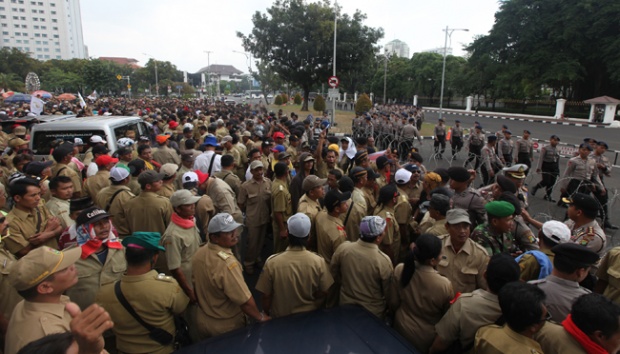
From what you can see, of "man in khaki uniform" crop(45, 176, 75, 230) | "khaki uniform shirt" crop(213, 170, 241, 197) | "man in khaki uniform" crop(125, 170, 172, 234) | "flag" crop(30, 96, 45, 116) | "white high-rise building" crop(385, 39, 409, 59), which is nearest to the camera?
"man in khaki uniform" crop(45, 176, 75, 230)

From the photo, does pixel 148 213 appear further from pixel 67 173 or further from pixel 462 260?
pixel 462 260

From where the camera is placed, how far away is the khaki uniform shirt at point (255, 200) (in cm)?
536

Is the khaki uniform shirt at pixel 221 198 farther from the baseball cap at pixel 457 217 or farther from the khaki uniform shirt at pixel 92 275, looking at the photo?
the baseball cap at pixel 457 217

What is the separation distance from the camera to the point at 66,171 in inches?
207

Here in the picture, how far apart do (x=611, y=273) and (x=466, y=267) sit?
1.08 meters

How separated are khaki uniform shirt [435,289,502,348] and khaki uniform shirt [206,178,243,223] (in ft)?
9.96

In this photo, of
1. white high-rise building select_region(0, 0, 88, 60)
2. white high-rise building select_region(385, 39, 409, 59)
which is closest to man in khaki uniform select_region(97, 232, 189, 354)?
white high-rise building select_region(0, 0, 88, 60)

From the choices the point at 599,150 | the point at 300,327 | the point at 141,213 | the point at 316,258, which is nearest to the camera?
the point at 300,327

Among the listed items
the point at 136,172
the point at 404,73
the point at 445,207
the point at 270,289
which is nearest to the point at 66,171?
the point at 136,172

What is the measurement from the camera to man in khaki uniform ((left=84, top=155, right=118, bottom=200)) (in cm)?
512

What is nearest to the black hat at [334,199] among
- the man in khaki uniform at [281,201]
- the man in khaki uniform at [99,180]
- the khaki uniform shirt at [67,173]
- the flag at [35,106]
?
the man in khaki uniform at [281,201]

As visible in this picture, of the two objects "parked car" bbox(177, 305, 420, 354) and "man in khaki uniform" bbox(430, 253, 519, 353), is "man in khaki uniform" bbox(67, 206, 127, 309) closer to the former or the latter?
"parked car" bbox(177, 305, 420, 354)

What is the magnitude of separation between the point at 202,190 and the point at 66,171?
1.92 metres

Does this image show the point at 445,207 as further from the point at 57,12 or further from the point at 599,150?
the point at 57,12
